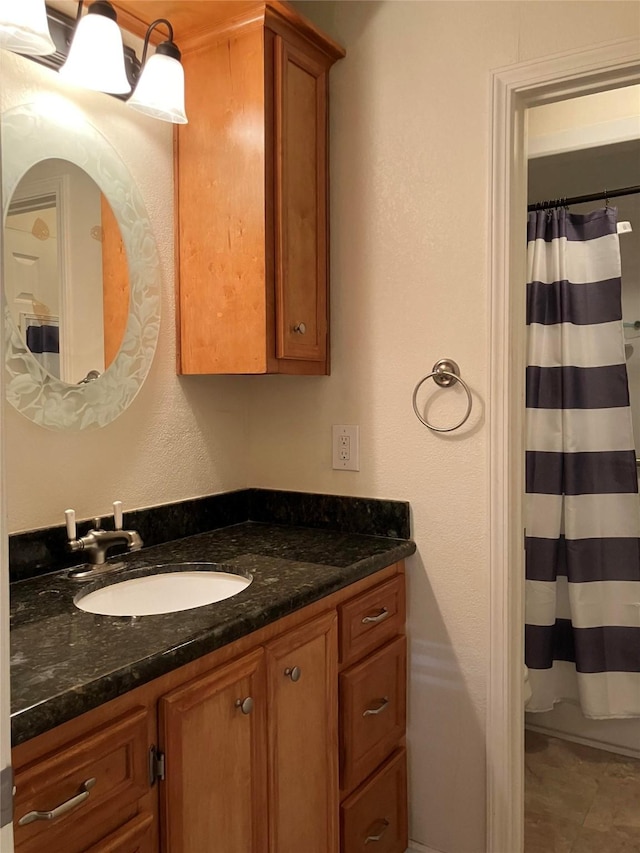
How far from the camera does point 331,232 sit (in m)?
2.02

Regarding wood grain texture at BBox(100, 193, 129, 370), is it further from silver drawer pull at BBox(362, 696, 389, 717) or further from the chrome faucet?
silver drawer pull at BBox(362, 696, 389, 717)

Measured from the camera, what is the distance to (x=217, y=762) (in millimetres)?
1205

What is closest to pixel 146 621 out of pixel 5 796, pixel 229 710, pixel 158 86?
pixel 229 710

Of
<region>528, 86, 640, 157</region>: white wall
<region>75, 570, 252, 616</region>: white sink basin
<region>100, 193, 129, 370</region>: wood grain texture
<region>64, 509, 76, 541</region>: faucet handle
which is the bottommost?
<region>75, 570, 252, 616</region>: white sink basin

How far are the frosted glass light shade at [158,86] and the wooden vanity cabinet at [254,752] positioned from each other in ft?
3.93

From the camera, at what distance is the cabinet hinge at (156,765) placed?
3.55 feet

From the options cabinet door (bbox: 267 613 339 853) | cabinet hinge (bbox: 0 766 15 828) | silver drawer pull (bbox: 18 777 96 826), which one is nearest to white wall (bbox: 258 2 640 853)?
cabinet door (bbox: 267 613 339 853)

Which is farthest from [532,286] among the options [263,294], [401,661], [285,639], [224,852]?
[224,852]

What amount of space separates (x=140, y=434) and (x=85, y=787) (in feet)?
3.24

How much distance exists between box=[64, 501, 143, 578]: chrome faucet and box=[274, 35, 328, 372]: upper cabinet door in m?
0.58

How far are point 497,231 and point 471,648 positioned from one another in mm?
1091

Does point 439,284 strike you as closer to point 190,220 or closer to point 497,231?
point 497,231

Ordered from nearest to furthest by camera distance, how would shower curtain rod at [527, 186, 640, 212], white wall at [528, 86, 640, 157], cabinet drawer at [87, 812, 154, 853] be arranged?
cabinet drawer at [87, 812, 154, 853]
white wall at [528, 86, 640, 157]
shower curtain rod at [527, 186, 640, 212]

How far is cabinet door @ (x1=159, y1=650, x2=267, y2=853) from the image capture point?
1.11m
